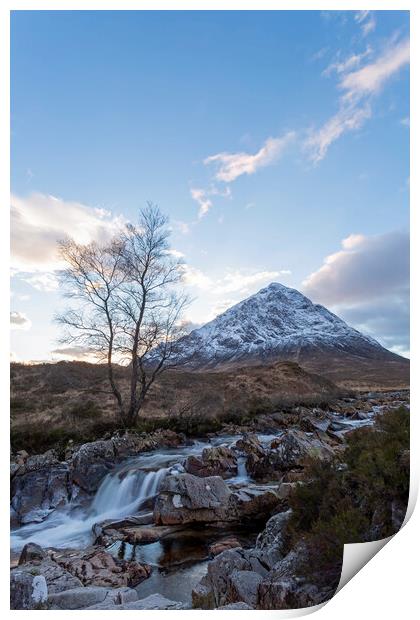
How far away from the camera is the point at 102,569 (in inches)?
153

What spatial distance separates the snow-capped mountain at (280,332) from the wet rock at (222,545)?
2.27 m

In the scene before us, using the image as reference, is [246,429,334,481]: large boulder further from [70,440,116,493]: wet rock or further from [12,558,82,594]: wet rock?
[12,558,82,594]: wet rock

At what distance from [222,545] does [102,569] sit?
4.39 ft

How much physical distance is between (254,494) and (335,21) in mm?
5778

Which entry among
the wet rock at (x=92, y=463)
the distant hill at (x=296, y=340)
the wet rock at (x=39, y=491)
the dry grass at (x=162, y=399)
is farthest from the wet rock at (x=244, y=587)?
the wet rock at (x=92, y=463)

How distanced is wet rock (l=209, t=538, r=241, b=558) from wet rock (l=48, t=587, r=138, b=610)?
111 centimetres

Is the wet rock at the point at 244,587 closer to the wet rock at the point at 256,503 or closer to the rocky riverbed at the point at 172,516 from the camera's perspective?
the rocky riverbed at the point at 172,516

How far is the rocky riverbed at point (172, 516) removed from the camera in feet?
11.0

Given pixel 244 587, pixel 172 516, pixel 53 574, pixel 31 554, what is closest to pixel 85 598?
pixel 53 574

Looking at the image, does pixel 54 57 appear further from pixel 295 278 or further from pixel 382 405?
pixel 382 405

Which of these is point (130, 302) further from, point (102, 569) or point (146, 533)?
point (102, 569)

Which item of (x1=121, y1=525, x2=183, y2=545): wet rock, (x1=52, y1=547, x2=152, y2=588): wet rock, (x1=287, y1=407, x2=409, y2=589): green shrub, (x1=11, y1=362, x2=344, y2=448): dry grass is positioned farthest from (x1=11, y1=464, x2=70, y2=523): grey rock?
(x1=287, y1=407, x2=409, y2=589): green shrub
